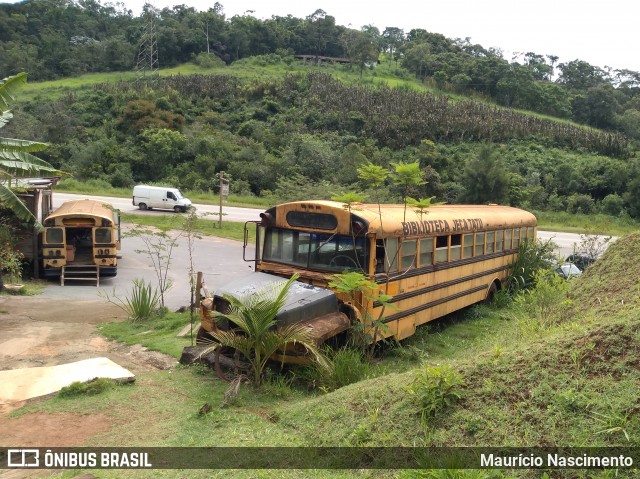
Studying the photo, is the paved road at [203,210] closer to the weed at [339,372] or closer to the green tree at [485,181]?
the green tree at [485,181]

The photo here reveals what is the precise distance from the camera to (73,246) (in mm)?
17266

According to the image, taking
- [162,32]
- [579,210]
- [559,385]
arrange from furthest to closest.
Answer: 1. [162,32]
2. [579,210]
3. [559,385]

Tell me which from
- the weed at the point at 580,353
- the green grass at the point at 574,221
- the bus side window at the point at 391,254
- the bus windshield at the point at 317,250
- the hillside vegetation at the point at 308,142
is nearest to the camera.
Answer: the weed at the point at 580,353

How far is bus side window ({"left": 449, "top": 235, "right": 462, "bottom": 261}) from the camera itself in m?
10.9

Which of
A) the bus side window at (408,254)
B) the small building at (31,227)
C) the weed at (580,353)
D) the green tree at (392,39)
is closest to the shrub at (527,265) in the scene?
the bus side window at (408,254)

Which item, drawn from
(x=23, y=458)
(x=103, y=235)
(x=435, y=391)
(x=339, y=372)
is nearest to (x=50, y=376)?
(x=23, y=458)

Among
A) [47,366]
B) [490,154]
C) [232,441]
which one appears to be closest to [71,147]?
[490,154]

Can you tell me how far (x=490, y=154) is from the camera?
3541 cm

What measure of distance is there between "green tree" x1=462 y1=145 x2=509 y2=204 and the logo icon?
3208 cm

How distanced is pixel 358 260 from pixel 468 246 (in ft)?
13.6

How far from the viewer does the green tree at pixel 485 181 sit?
34688 mm

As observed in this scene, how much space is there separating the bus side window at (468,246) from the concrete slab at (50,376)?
702 centimetres

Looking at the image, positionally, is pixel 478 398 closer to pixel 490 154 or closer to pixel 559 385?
pixel 559 385

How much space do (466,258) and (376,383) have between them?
6535mm
